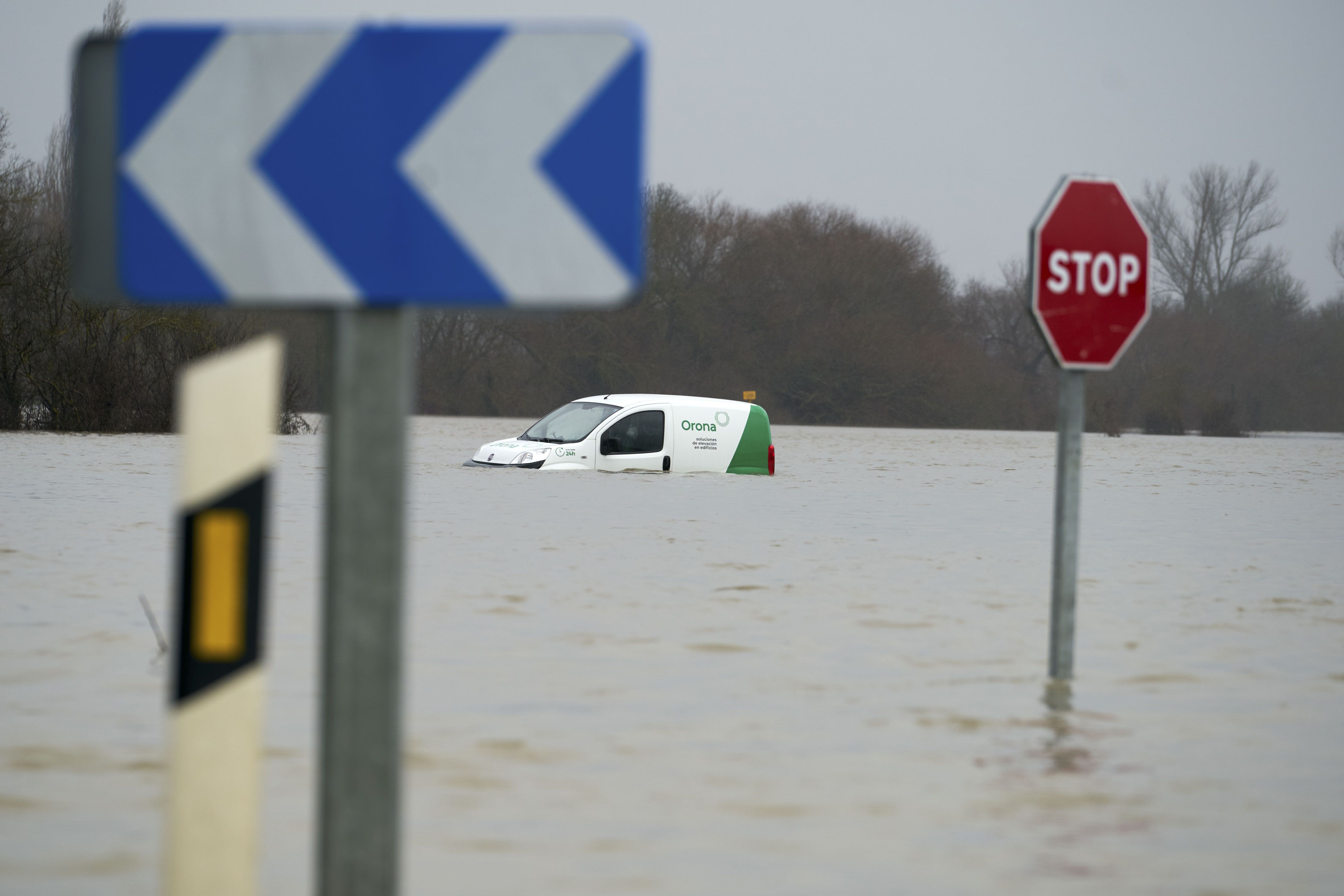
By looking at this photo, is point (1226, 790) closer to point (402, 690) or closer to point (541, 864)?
point (541, 864)

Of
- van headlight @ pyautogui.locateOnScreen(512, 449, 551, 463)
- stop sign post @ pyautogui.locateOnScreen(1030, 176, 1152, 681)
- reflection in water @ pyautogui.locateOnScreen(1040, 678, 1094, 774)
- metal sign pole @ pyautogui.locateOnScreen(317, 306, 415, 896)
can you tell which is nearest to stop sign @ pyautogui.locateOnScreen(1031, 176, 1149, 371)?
stop sign post @ pyautogui.locateOnScreen(1030, 176, 1152, 681)

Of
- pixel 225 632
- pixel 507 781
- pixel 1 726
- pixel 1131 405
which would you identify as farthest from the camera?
pixel 1131 405

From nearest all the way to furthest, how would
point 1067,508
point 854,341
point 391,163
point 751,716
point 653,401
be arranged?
point 391,163
point 751,716
point 1067,508
point 653,401
point 854,341

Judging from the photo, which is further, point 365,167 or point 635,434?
point 635,434

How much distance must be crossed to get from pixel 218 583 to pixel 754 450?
22587mm

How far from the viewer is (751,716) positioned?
19.8 ft

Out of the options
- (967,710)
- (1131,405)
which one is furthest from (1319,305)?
(967,710)

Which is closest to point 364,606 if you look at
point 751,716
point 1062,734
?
point 751,716

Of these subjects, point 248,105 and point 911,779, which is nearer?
point 248,105

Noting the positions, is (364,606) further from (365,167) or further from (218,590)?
(365,167)

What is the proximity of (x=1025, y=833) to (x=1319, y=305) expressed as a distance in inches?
3524

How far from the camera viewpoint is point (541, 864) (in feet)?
13.1

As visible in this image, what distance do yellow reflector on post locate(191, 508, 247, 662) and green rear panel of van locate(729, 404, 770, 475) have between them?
22.4 meters

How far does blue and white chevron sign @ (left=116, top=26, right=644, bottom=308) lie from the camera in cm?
246
